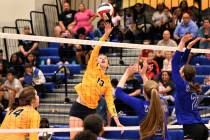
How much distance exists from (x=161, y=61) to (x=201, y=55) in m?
0.97

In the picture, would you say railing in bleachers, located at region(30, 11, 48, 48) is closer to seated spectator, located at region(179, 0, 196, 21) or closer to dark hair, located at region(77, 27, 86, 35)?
dark hair, located at region(77, 27, 86, 35)

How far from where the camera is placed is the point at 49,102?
48.4ft

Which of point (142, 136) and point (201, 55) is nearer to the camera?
point (142, 136)

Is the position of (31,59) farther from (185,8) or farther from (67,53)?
(185,8)

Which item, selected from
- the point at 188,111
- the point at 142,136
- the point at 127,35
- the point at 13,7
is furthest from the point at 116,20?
the point at 142,136

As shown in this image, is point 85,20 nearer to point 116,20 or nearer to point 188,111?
point 116,20

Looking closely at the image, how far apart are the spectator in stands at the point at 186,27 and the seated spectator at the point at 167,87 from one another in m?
1.98

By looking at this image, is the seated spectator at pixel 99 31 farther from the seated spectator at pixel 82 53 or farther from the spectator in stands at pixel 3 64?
A: the spectator in stands at pixel 3 64

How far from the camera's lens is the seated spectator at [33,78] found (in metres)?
14.7

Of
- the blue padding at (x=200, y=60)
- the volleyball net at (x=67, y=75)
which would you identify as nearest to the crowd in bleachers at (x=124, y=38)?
the volleyball net at (x=67, y=75)

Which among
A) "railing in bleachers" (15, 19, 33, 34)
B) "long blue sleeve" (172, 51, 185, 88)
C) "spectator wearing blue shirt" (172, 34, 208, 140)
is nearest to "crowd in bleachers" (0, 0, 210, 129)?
"railing in bleachers" (15, 19, 33, 34)

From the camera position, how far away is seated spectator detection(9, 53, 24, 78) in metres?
15.6

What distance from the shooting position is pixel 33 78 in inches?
581

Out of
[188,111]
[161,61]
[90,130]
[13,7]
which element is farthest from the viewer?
[13,7]
